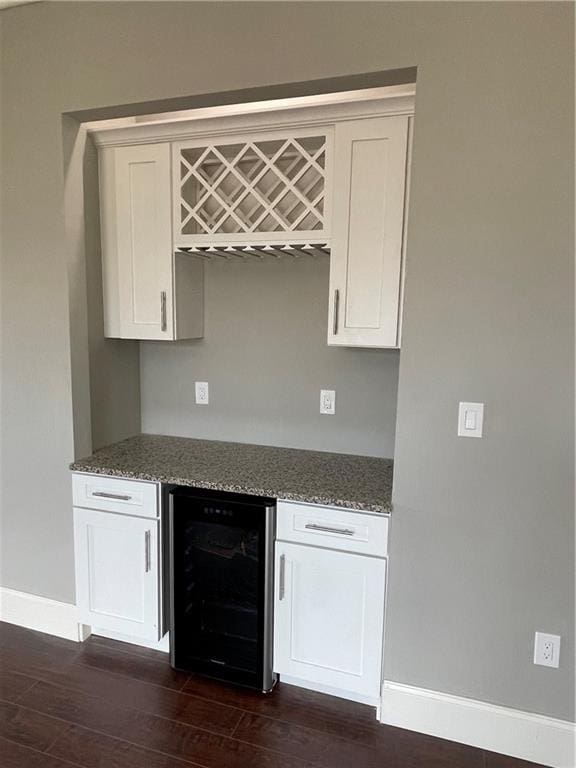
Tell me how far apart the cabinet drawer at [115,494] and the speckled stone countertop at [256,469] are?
4 centimetres

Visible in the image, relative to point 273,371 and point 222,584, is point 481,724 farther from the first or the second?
point 273,371

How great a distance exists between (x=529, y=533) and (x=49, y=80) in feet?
8.92

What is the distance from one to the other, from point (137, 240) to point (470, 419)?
5.70ft

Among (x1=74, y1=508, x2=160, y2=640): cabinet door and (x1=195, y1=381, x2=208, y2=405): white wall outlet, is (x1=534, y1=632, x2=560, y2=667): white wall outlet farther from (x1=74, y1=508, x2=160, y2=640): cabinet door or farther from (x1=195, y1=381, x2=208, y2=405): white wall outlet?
(x1=195, y1=381, x2=208, y2=405): white wall outlet

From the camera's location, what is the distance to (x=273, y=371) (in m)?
2.62

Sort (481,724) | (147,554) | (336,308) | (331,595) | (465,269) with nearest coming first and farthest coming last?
1. (465,269)
2. (481,724)
3. (331,595)
4. (336,308)
5. (147,554)

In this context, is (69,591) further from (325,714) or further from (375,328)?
(375,328)

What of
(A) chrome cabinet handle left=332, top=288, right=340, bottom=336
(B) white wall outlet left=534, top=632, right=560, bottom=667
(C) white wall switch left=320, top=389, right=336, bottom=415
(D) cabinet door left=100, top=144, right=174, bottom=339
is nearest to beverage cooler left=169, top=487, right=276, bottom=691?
(C) white wall switch left=320, top=389, right=336, bottom=415

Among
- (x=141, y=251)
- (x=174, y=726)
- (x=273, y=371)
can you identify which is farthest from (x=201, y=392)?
(x=174, y=726)

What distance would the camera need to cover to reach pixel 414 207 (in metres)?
1.78

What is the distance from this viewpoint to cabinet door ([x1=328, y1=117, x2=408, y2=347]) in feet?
6.48

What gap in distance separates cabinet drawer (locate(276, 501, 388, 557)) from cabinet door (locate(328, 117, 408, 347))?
712 millimetres

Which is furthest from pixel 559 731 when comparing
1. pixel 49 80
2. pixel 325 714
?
pixel 49 80

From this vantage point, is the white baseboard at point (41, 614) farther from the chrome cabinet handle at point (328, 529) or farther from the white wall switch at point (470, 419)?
the white wall switch at point (470, 419)
